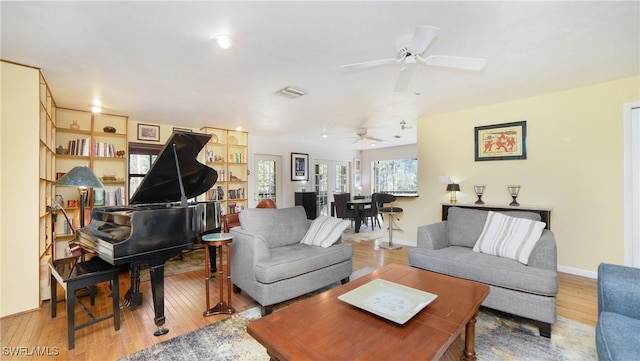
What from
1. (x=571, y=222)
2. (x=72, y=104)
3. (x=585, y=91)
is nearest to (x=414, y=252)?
(x=571, y=222)

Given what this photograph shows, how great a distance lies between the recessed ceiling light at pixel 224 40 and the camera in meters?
2.16

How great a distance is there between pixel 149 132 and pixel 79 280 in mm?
3968

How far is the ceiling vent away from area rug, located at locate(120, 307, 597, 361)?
8.58 ft

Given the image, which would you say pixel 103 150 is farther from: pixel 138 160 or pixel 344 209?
pixel 344 209

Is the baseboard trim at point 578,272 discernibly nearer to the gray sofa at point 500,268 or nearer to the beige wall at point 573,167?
the beige wall at point 573,167

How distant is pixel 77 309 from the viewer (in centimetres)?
266

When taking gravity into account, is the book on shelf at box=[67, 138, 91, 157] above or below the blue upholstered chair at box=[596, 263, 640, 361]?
above

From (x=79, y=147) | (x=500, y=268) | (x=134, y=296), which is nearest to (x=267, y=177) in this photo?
(x=79, y=147)

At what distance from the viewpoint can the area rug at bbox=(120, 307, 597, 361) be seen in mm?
1873

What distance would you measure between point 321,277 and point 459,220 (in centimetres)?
169

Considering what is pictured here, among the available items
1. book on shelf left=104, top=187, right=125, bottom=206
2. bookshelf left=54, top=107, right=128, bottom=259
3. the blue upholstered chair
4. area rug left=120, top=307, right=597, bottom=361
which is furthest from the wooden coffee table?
book on shelf left=104, top=187, right=125, bottom=206

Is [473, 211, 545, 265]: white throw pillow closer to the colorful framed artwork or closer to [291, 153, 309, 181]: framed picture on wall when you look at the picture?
the colorful framed artwork

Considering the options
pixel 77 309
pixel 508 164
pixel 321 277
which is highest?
pixel 508 164

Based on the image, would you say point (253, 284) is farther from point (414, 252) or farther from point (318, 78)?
point (318, 78)
